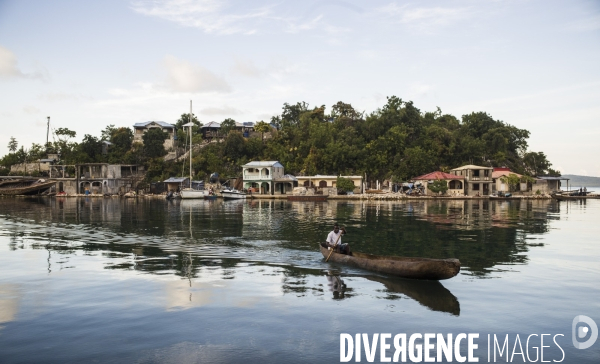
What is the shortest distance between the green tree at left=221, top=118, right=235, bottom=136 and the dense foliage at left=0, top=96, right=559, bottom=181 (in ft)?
0.73

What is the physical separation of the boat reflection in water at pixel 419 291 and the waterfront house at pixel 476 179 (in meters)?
62.6

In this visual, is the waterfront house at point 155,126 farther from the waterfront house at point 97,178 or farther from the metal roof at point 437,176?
the metal roof at point 437,176

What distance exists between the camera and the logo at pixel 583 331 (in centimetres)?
1123

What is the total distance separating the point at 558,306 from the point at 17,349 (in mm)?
14707

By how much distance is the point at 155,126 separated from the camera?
311ft

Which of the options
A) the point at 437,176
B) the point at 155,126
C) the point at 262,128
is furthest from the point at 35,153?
the point at 437,176

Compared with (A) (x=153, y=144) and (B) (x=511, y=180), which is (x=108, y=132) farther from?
(B) (x=511, y=180)

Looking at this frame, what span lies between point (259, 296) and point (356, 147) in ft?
225

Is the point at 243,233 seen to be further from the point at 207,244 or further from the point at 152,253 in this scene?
the point at 152,253

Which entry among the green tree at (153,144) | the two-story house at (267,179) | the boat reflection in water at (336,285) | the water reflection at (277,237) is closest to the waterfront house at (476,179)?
the two-story house at (267,179)

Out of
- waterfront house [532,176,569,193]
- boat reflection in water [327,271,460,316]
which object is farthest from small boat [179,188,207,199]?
boat reflection in water [327,271,460,316]

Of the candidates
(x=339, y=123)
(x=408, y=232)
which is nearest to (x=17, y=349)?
(x=408, y=232)

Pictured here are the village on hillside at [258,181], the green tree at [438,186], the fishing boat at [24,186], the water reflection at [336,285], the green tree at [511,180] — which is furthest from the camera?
the fishing boat at [24,186]

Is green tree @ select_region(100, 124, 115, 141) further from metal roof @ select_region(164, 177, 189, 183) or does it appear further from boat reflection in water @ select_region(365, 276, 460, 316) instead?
boat reflection in water @ select_region(365, 276, 460, 316)
